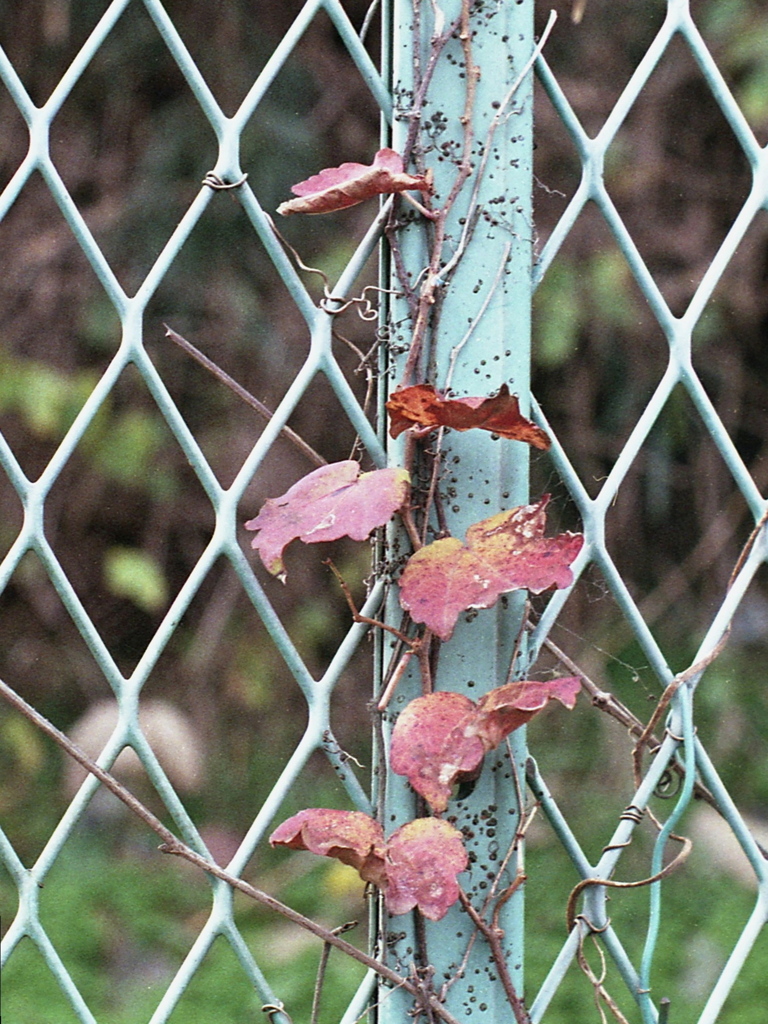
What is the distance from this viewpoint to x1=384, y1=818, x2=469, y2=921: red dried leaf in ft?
2.52

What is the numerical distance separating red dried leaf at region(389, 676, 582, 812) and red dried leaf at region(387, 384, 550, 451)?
0.16m

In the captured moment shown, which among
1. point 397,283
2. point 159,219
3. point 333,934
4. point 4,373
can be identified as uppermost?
point 159,219

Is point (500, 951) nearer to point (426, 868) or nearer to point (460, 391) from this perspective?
point (426, 868)

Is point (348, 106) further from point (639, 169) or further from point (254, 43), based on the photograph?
point (639, 169)

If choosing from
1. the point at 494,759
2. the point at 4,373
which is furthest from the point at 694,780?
the point at 4,373

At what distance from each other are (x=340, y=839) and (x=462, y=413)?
11.1 inches

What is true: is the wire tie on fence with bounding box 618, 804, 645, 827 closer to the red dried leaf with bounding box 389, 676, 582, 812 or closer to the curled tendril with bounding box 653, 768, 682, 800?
the curled tendril with bounding box 653, 768, 682, 800

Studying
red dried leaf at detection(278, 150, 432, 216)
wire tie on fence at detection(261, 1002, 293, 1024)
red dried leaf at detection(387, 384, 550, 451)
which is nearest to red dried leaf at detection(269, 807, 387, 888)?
wire tie on fence at detection(261, 1002, 293, 1024)

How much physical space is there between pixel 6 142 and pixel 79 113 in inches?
7.7

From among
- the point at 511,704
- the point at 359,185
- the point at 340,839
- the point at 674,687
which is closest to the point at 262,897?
the point at 340,839

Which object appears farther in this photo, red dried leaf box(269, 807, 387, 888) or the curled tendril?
the curled tendril

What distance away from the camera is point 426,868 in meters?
0.78

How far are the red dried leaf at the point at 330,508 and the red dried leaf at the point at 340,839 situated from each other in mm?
161

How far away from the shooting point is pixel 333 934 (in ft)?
2.79
